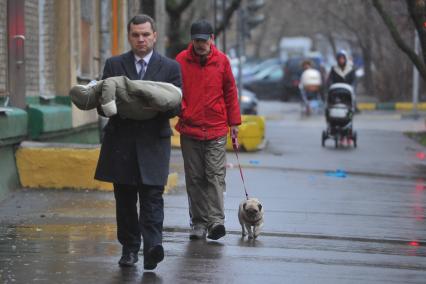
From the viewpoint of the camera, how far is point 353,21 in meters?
43.6

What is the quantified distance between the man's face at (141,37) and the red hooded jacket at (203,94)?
169 cm

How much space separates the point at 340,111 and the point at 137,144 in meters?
14.3

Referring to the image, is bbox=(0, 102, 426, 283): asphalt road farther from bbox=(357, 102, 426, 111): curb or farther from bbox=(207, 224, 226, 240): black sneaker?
bbox=(357, 102, 426, 111): curb

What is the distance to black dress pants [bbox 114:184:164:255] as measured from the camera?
25.4ft

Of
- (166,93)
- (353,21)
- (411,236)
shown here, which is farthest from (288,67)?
(166,93)

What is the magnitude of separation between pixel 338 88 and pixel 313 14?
2742 centimetres

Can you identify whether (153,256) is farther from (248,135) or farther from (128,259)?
(248,135)

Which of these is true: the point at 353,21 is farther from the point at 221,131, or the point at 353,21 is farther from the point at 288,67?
the point at 221,131

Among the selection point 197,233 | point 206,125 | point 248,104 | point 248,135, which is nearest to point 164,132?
Result: point 206,125

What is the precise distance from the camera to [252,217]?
961 cm

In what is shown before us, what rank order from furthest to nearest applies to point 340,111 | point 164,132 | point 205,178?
point 340,111, point 205,178, point 164,132

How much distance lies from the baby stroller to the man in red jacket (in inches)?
480

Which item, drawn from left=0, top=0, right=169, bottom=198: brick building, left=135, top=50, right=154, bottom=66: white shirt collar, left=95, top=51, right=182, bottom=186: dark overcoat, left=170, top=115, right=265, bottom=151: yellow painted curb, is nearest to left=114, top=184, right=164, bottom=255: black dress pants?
left=95, top=51, right=182, bottom=186: dark overcoat

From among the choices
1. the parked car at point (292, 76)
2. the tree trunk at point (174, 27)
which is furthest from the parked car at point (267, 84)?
the tree trunk at point (174, 27)
